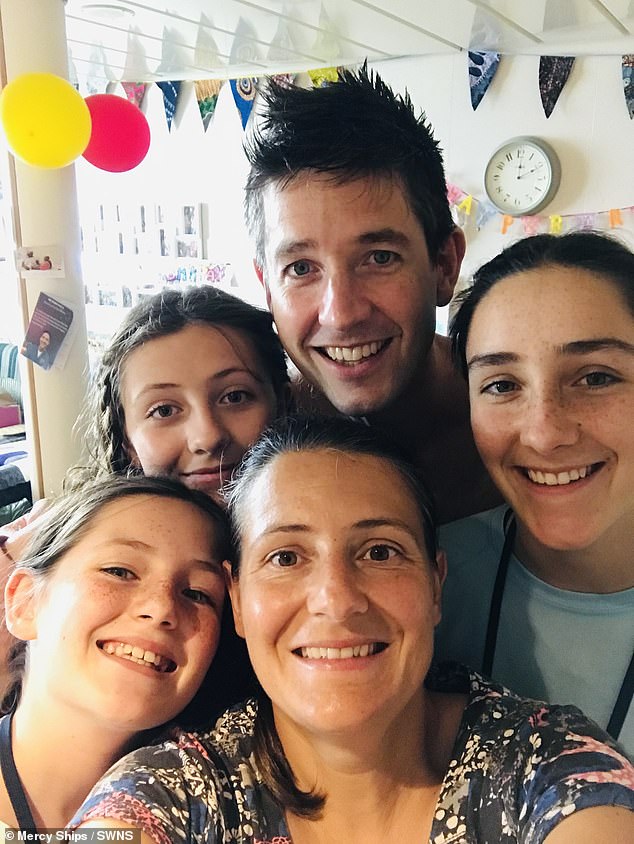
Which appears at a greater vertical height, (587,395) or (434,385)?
(587,395)

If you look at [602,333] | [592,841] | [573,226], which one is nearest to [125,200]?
[573,226]

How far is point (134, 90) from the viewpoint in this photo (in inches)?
215

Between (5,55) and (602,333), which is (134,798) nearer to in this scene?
(602,333)

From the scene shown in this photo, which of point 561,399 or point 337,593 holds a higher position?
point 561,399

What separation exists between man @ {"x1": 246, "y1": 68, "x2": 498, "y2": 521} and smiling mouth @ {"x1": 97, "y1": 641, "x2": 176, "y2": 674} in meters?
0.63

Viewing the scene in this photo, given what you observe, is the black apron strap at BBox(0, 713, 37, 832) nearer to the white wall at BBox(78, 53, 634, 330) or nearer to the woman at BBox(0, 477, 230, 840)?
the woman at BBox(0, 477, 230, 840)

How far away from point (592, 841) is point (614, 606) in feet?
1.53

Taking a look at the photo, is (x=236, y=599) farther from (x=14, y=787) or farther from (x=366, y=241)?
(x=366, y=241)

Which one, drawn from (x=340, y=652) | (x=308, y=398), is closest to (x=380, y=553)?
(x=340, y=652)

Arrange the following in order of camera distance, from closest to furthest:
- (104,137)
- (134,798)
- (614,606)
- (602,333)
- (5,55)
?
(134,798), (602,333), (614,606), (5,55), (104,137)

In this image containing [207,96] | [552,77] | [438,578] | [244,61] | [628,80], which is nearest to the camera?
[438,578]

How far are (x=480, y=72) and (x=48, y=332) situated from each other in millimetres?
2676

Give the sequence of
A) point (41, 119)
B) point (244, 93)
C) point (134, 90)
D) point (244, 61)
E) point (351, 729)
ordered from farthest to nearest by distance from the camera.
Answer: point (134, 90), point (244, 93), point (244, 61), point (41, 119), point (351, 729)

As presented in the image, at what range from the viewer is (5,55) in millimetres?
2254
